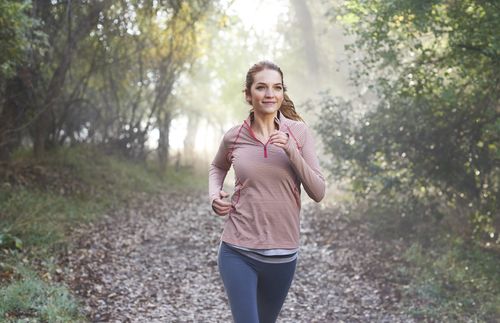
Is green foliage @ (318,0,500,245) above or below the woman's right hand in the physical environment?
above

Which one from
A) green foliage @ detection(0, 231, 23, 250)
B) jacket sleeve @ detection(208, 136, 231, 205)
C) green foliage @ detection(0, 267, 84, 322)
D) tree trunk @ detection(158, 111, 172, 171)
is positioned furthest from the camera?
tree trunk @ detection(158, 111, 172, 171)

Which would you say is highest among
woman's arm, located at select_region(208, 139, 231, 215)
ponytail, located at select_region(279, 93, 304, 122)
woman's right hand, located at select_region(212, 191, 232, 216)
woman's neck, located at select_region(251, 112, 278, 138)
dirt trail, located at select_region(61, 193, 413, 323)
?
ponytail, located at select_region(279, 93, 304, 122)

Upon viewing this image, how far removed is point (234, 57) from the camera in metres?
37.2

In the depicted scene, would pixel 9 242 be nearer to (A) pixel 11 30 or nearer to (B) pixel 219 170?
(A) pixel 11 30

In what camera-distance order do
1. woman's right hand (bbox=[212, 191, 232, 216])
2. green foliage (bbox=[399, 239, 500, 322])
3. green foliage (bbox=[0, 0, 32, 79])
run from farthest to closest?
green foliage (bbox=[0, 0, 32, 79]) < green foliage (bbox=[399, 239, 500, 322]) < woman's right hand (bbox=[212, 191, 232, 216])

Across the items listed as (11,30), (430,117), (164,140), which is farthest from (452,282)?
(164,140)

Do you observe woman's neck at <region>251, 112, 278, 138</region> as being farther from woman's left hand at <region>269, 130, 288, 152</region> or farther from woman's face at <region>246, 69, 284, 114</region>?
woman's left hand at <region>269, 130, 288, 152</region>

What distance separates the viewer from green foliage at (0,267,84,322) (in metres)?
5.83

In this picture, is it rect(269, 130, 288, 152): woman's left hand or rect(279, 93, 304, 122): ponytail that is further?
rect(279, 93, 304, 122): ponytail

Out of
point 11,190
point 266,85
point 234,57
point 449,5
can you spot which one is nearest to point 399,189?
point 449,5

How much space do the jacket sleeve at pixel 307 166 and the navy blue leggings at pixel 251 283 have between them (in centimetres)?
49

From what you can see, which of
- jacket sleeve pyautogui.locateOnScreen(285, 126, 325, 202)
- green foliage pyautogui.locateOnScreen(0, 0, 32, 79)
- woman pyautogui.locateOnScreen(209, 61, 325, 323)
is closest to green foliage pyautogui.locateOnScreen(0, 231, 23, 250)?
green foliage pyautogui.locateOnScreen(0, 0, 32, 79)

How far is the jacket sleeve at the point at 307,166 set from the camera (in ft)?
11.1

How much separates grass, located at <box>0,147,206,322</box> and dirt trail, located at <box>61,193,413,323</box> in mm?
349
